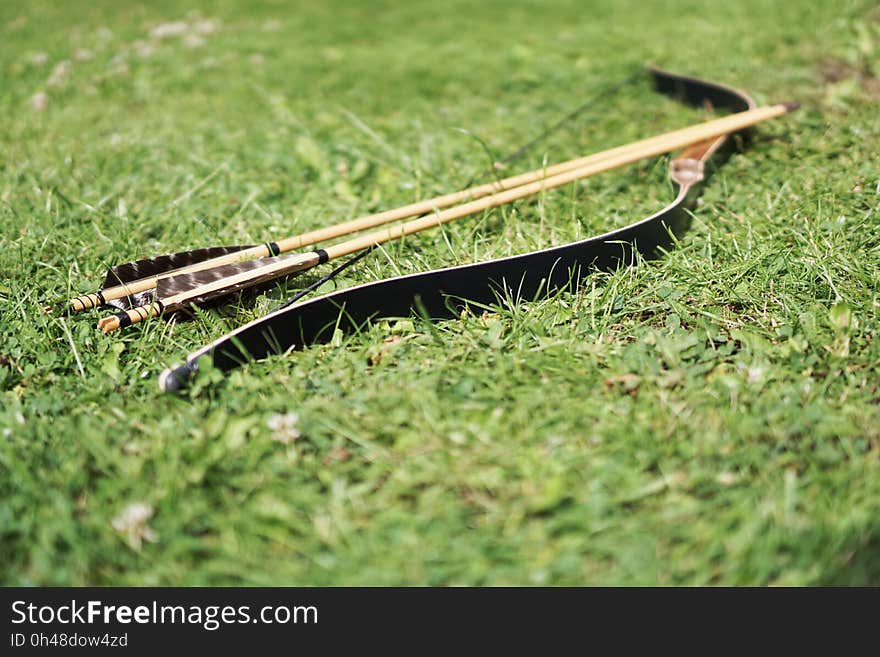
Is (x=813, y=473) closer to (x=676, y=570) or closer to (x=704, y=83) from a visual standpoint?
(x=676, y=570)

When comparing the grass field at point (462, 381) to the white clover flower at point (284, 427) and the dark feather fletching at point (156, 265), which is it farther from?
the dark feather fletching at point (156, 265)

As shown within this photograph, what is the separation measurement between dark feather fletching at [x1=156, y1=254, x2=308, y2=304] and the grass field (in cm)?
8

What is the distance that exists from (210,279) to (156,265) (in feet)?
0.63

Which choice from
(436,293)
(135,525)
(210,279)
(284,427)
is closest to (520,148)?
(436,293)

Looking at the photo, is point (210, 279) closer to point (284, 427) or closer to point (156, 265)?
point (156, 265)

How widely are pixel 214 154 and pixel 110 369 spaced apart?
1620mm

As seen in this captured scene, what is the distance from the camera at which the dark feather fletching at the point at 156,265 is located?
82.1 inches

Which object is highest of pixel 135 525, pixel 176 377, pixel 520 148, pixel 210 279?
pixel 520 148

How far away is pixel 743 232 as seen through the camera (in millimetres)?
2395

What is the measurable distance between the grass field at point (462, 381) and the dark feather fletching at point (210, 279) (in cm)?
8

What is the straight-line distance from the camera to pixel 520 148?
3.13 metres

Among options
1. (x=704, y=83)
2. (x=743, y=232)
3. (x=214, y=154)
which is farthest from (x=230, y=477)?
(x=704, y=83)

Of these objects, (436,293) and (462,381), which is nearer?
(462,381)

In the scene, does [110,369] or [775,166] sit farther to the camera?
[775,166]
